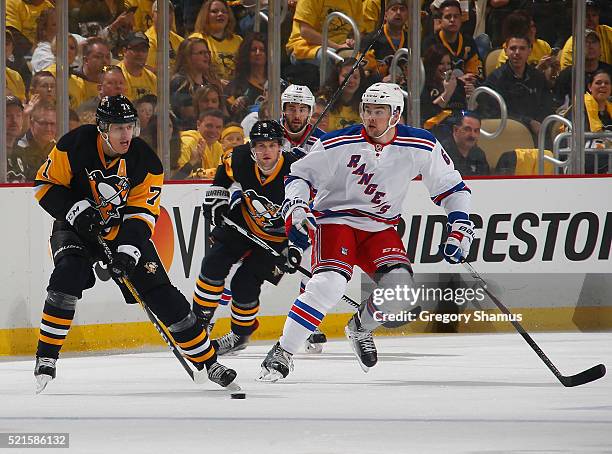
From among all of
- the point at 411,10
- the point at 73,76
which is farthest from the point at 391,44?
the point at 73,76

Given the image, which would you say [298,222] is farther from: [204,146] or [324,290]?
[204,146]

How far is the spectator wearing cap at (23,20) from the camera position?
24.7 feet

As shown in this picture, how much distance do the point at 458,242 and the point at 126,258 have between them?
4.46 feet

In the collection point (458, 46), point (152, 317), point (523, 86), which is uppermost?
point (458, 46)

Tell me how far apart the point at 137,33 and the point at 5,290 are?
1.75 meters

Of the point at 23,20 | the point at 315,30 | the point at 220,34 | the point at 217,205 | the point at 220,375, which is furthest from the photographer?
the point at 315,30

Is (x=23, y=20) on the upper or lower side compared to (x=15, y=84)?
upper

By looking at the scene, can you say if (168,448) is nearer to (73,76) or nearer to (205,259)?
(205,259)

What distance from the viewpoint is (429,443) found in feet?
14.5

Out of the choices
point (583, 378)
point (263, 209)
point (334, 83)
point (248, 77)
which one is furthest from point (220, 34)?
point (583, 378)

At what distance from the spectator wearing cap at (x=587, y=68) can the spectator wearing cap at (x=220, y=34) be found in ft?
6.30

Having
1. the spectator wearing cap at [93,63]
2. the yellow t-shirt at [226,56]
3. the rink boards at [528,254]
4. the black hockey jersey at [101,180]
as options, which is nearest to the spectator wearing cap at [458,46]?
the rink boards at [528,254]

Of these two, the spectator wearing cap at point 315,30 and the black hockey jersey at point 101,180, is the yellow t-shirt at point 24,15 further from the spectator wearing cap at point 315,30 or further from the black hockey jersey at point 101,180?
the black hockey jersey at point 101,180

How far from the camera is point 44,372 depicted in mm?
5719
